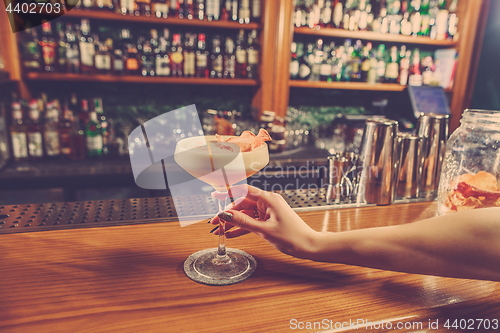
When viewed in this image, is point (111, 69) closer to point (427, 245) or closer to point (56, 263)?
point (56, 263)

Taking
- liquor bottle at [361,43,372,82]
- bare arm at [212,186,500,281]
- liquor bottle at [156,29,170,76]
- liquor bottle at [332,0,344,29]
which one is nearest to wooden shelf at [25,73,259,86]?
liquor bottle at [156,29,170,76]

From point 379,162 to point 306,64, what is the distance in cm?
199

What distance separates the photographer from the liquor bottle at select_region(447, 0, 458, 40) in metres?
2.98

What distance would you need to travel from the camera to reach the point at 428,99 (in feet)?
9.67

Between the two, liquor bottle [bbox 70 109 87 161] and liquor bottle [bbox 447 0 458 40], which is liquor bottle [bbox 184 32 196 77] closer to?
liquor bottle [bbox 70 109 87 161]

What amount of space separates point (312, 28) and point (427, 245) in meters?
2.44

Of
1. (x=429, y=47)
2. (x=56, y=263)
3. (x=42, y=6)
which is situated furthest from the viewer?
(x=429, y=47)

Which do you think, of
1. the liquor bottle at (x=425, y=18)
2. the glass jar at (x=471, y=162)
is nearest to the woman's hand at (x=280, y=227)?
the glass jar at (x=471, y=162)

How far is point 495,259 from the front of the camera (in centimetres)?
59

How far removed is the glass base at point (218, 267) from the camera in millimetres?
712

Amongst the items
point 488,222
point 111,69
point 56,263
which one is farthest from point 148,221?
point 111,69

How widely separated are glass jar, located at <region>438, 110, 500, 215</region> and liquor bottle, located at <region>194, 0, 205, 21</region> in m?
2.08

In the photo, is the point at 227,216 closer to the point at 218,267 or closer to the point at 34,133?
the point at 218,267

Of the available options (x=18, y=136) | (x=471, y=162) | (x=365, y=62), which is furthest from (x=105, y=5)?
(x=471, y=162)
